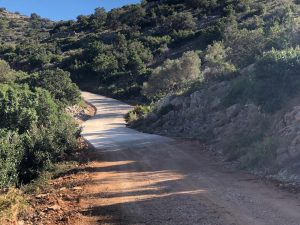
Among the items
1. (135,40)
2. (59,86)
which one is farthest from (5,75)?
(135,40)

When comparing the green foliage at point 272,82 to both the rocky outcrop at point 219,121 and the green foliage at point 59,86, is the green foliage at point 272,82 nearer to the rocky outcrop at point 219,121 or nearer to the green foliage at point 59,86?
the rocky outcrop at point 219,121

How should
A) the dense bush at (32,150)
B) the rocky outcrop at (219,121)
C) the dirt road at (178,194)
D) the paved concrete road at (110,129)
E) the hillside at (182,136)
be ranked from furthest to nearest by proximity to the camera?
the paved concrete road at (110,129) < the dense bush at (32,150) < the rocky outcrop at (219,121) < the hillside at (182,136) < the dirt road at (178,194)

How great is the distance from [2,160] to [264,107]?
10098mm

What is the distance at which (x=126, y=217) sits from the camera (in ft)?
32.9

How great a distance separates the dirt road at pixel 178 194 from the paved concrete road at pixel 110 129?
452cm

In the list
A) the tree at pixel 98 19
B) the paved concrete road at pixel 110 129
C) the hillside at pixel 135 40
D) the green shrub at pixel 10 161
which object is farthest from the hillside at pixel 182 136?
the tree at pixel 98 19

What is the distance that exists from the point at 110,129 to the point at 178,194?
23.0 meters

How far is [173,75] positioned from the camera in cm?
4844

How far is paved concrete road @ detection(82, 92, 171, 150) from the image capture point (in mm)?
23734

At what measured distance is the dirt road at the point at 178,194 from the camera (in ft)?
31.1

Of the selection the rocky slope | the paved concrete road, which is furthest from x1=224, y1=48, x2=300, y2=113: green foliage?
the paved concrete road

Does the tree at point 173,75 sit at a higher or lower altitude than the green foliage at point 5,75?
lower

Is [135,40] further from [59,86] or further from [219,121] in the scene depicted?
[219,121]

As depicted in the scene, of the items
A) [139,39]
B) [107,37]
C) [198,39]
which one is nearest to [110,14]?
[107,37]
